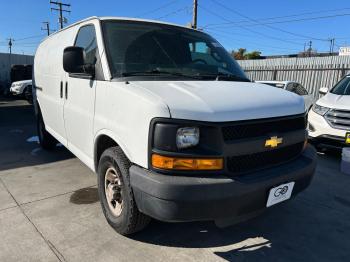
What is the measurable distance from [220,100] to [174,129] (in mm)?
475

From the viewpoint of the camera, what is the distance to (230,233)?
10.5 ft

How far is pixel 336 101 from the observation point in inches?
239

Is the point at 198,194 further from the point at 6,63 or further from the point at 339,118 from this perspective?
the point at 6,63

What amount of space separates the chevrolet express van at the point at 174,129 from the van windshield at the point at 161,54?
0.04 ft

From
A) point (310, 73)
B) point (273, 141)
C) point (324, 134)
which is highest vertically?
point (310, 73)

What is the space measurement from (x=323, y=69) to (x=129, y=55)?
13.2 meters

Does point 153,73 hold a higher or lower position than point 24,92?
higher

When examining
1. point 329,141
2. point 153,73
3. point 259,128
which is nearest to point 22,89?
point 329,141

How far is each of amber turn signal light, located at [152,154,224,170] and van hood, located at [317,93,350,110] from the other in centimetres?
435

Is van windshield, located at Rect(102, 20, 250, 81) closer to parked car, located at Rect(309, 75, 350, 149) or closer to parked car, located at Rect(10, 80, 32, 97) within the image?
parked car, located at Rect(309, 75, 350, 149)

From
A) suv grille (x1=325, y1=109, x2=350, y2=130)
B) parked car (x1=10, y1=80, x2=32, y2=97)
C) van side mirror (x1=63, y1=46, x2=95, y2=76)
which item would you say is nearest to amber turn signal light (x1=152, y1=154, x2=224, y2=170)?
van side mirror (x1=63, y1=46, x2=95, y2=76)

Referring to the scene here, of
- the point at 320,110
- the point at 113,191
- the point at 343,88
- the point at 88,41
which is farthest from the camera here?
the point at 343,88

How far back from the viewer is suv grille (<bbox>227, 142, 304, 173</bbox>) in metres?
2.50

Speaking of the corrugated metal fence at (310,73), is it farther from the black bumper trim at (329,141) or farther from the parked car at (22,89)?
the parked car at (22,89)
